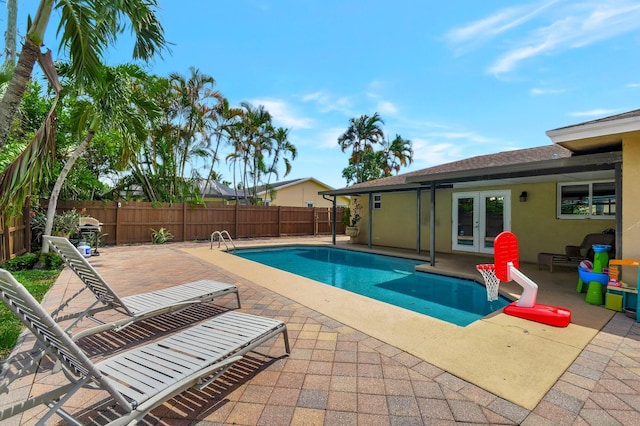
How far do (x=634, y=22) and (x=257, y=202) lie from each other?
19773 mm

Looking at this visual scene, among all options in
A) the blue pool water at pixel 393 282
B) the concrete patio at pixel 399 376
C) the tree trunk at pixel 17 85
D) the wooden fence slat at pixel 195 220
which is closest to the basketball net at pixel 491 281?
the blue pool water at pixel 393 282

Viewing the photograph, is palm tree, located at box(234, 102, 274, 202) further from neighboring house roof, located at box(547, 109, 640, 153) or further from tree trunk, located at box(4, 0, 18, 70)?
neighboring house roof, located at box(547, 109, 640, 153)

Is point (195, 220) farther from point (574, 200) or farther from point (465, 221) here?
point (574, 200)

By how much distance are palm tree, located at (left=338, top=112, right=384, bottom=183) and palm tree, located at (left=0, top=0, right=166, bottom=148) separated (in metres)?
21.9

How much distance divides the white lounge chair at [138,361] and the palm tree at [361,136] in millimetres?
23789

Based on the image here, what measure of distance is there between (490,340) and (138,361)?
3730 mm

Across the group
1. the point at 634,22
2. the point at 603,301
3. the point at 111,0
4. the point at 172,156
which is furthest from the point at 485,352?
the point at 172,156

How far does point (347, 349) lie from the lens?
3359mm

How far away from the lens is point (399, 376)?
2787 mm

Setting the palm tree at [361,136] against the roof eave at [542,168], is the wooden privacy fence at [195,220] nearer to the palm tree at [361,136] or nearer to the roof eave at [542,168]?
the palm tree at [361,136]

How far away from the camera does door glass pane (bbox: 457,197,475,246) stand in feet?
36.2

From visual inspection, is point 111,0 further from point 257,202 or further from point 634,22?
point 257,202

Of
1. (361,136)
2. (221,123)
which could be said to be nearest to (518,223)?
(221,123)

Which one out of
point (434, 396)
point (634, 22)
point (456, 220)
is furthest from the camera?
point (456, 220)
